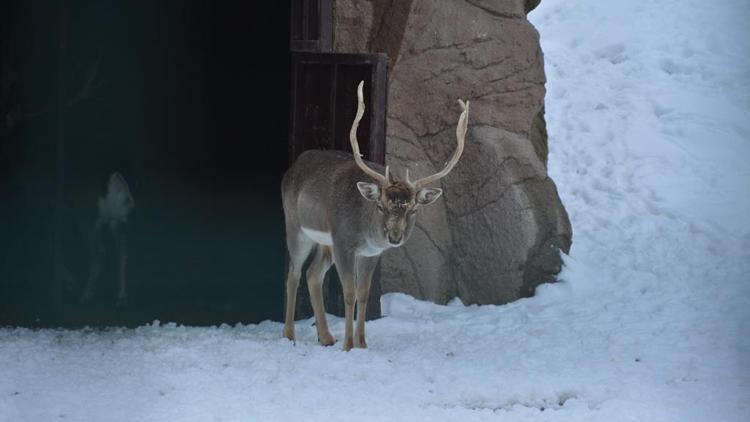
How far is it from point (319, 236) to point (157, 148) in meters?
6.02

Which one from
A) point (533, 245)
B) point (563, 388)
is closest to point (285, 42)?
point (533, 245)

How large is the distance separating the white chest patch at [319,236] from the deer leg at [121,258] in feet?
8.14

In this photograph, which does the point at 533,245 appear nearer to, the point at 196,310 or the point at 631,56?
the point at 196,310

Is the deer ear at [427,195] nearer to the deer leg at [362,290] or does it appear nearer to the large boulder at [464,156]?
the deer leg at [362,290]

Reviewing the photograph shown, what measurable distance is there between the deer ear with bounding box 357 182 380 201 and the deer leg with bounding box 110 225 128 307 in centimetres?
325

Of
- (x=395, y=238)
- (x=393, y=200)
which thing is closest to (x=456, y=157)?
(x=393, y=200)

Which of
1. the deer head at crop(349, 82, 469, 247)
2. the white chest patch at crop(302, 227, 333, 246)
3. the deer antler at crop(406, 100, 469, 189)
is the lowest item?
the white chest patch at crop(302, 227, 333, 246)

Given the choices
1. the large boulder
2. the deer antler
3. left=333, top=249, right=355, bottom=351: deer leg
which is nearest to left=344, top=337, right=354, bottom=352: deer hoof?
left=333, top=249, right=355, bottom=351: deer leg

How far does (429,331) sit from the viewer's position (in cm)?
898

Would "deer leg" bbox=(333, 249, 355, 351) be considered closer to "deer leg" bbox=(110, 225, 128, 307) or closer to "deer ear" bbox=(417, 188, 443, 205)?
"deer ear" bbox=(417, 188, 443, 205)

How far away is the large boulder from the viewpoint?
33.2 ft

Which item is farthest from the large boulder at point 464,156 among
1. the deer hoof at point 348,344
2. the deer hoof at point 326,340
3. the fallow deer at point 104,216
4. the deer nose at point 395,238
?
the fallow deer at point 104,216

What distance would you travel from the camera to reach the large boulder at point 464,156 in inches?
399

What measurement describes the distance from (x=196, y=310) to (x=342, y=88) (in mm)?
2486
